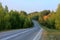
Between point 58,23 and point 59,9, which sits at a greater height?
point 59,9

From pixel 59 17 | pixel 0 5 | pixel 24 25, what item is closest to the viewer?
pixel 0 5

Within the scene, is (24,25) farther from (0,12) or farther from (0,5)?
(0,12)

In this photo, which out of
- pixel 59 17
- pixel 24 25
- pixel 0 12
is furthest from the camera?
pixel 24 25

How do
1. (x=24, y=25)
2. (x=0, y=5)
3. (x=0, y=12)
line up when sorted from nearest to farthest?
(x=0, y=12) < (x=0, y=5) < (x=24, y=25)

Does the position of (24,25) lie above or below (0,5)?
below

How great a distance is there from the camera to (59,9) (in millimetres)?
107875

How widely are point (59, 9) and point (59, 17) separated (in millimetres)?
6580

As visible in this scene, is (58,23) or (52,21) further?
(52,21)

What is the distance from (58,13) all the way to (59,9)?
3847 millimetres

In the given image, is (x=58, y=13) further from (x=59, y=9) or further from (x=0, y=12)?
(x=0, y=12)

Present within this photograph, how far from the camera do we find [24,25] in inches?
5389

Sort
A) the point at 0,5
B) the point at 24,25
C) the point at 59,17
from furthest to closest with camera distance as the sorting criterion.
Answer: the point at 24,25 < the point at 59,17 < the point at 0,5

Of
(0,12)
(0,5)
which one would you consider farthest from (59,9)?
(0,12)

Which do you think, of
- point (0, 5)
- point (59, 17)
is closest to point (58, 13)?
point (59, 17)
